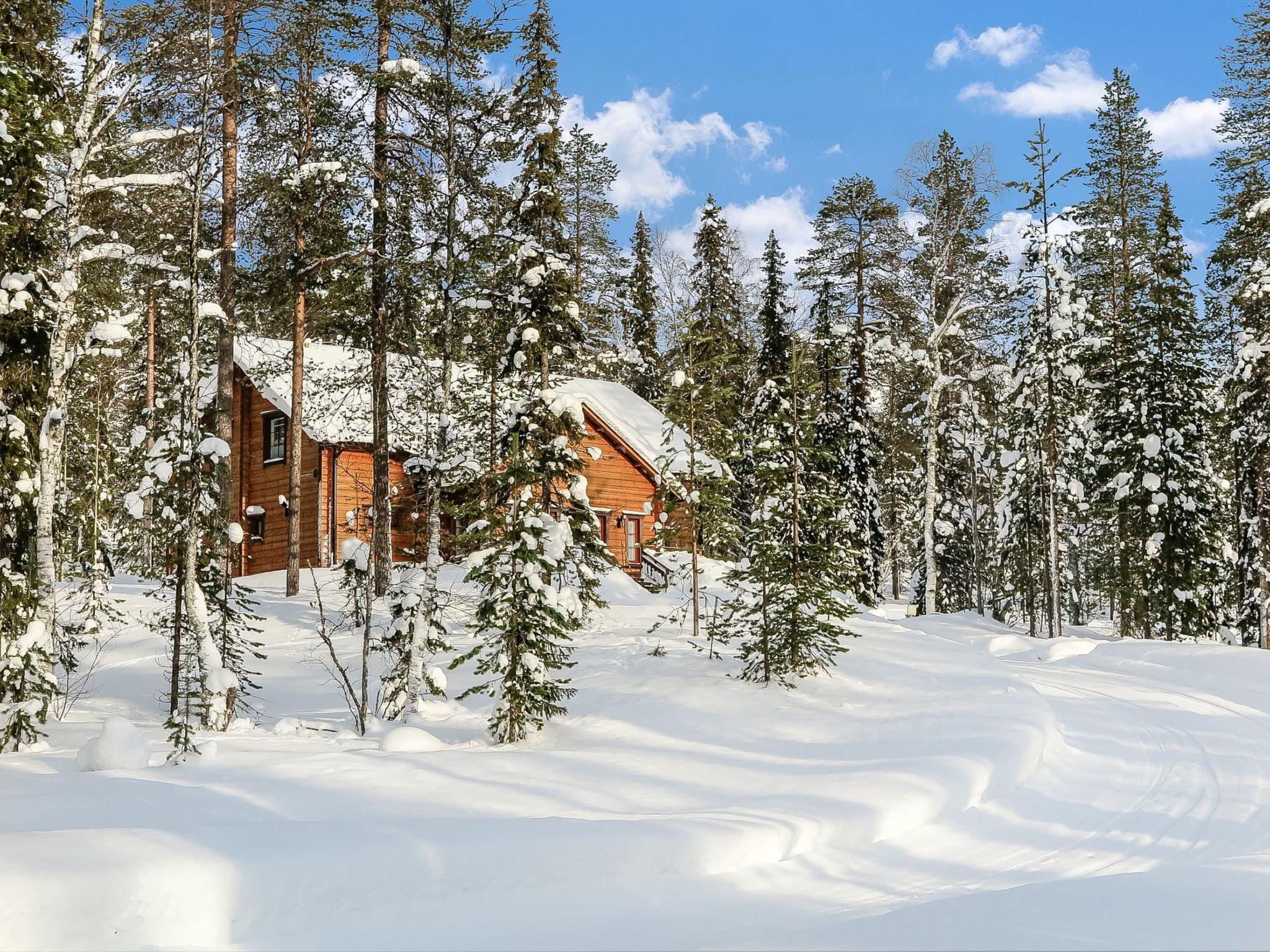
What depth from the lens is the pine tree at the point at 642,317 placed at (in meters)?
43.2

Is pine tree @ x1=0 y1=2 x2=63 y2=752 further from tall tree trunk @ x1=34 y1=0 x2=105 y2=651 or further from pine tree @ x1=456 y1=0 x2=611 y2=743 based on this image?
pine tree @ x1=456 y1=0 x2=611 y2=743

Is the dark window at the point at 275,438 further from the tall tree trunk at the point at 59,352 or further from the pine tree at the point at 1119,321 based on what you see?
the pine tree at the point at 1119,321

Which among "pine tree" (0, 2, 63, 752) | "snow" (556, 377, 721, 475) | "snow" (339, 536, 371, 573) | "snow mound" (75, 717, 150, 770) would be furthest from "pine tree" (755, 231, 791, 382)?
"snow mound" (75, 717, 150, 770)

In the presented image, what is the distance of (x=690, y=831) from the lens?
6648 mm

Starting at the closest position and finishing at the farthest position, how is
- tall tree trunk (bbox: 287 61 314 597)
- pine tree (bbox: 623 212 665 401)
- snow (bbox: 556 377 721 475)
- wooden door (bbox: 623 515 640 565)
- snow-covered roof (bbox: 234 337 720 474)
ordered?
1. snow-covered roof (bbox: 234 337 720 474)
2. tall tree trunk (bbox: 287 61 314 597)
3. snow (bbox: 556 377 721 475)
4. wooden door (bbox: 623 515 640 565)
5. pine tree (bbox: 623 212 665 401)

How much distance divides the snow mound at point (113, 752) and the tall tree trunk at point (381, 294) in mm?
6955

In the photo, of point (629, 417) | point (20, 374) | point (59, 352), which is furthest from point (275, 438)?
point (20, 374)

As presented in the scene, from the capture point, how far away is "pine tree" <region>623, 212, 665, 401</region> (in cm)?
4319

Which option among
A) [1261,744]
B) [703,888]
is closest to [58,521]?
[703,888]

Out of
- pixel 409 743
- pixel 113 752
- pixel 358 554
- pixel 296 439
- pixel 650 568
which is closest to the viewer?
pixel 113 752

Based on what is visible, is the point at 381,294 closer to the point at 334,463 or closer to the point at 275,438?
the point at 334,463

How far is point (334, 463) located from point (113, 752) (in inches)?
547

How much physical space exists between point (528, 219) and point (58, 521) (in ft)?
30.6

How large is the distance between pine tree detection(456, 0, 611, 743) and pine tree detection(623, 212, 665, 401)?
24879mm
